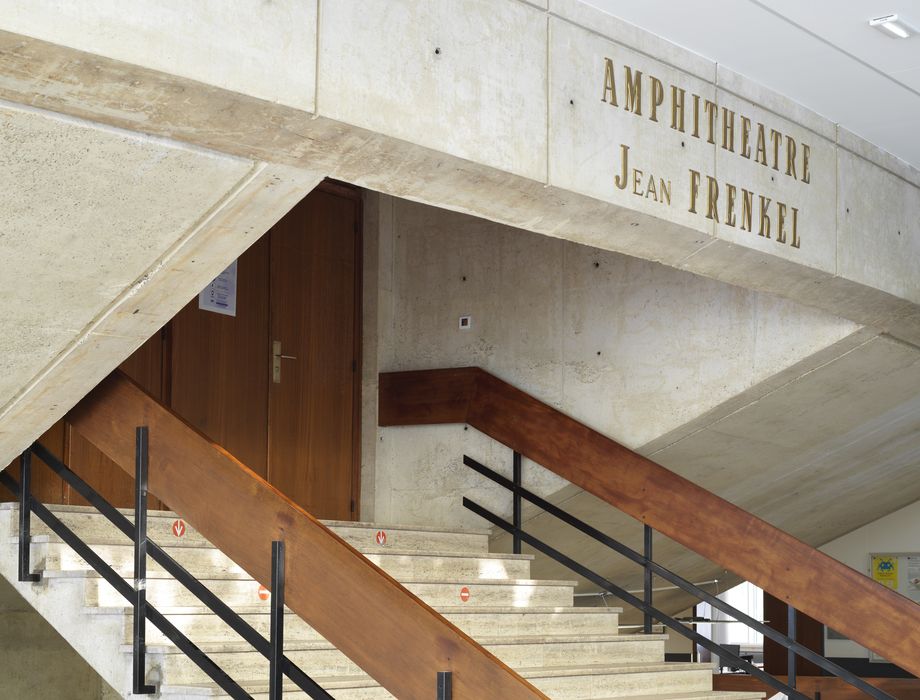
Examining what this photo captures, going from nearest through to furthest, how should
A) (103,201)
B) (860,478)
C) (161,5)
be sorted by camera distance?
(161,5), (103,201), (860,478)

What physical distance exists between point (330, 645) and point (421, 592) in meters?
0.77

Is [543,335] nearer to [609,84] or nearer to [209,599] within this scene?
[609,84]

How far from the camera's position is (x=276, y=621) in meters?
4.13

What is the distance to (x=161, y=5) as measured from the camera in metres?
3.23

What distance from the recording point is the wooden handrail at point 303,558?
379 cm

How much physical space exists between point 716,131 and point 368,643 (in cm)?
261

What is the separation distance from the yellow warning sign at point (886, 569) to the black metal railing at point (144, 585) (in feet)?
22.5

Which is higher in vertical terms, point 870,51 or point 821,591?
point 870,51

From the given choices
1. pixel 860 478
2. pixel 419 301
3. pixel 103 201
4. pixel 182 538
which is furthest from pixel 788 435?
pixel 103 201

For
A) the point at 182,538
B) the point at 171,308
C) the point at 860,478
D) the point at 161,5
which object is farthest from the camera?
the point at 860,478

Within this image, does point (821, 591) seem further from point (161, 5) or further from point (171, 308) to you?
point (161, 5)

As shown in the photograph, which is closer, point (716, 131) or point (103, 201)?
point (103, 201)

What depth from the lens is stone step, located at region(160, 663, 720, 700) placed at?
470 cm

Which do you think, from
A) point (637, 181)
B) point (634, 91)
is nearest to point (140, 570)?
point (637, 181)
